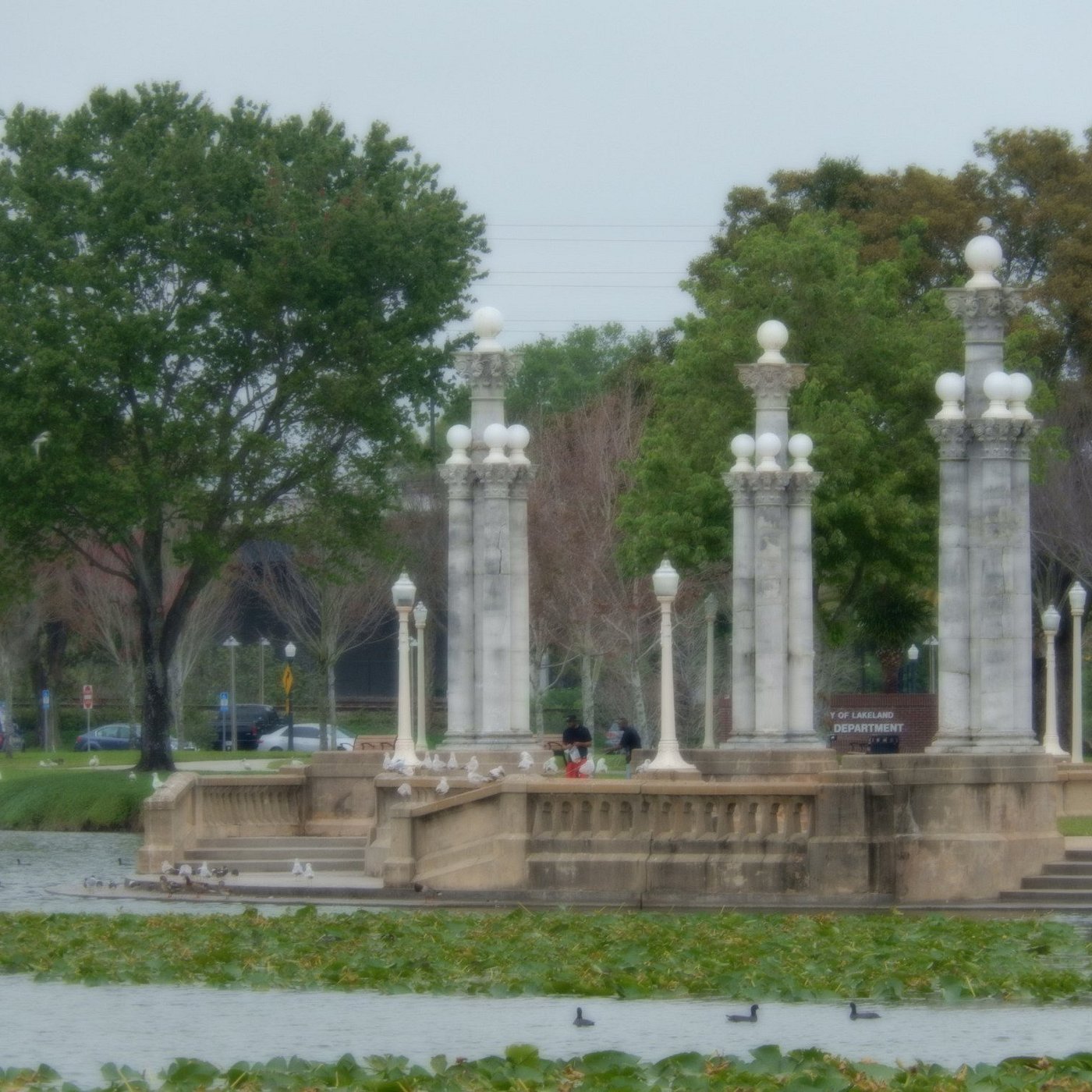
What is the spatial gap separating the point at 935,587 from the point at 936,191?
10892 mm

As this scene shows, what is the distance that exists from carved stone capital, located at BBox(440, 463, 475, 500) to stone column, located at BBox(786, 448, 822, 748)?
6.11 meters

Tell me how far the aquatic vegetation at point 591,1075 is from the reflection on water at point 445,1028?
1.60 ft

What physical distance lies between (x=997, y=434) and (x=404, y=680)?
33.1ft

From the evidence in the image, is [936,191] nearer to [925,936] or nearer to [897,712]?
[897,712]

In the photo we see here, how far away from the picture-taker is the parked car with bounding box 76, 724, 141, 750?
77.5 meters

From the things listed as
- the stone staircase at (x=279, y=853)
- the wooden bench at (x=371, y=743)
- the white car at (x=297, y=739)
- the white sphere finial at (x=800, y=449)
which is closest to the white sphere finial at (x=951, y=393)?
the white sphere finial at (x=800, y=449)

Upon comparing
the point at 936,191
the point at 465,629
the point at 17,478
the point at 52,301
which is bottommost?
the point at 465,629

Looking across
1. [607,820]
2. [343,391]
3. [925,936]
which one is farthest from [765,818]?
[343,391]

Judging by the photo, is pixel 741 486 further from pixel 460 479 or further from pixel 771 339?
pixel 460 479

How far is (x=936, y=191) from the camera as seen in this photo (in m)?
59.3

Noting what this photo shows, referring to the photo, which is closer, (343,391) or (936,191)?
(343,391)

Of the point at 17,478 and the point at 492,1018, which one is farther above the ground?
the point at 17,478

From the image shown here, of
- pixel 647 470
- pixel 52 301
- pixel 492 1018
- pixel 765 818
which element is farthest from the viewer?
pixel 647 470

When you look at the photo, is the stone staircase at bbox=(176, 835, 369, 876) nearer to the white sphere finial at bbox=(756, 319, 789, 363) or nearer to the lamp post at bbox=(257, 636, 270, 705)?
the white sphere finial at bbox=(756, 319, 789, 363)
